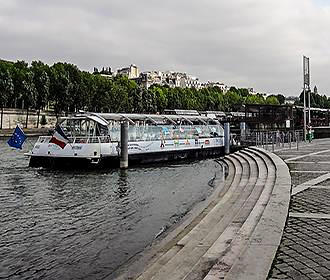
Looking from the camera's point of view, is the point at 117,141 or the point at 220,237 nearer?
the point at 220,237

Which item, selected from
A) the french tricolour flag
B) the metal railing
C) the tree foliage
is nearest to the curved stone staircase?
the metal railing

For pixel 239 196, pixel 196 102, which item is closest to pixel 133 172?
pixel 239 196

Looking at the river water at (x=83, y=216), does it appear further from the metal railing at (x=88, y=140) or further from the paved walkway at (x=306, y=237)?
the paved walkway at (x=306, y=237)

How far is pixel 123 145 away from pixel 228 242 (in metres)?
24.4

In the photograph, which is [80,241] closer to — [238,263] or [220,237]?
[220,237]

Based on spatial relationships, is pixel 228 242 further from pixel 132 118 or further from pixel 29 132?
pixel 29 132

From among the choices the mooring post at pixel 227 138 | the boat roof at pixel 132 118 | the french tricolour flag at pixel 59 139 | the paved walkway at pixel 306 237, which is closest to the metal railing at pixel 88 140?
the french tricolour flag at pixel 59 139

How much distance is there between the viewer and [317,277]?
6.07 m

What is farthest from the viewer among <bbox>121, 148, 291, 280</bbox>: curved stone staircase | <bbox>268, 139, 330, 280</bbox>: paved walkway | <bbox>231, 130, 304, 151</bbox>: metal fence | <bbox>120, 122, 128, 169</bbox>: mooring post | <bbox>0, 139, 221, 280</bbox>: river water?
<bbox>231, 130, 304, 151</bbox>: metal fence

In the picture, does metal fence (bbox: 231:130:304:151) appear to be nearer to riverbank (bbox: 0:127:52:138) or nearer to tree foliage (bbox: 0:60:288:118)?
riverbank (bbox: 0:127:52:138)

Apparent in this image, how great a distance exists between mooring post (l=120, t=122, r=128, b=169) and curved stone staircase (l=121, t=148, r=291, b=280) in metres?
18.9

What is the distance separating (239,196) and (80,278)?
21.3 ft

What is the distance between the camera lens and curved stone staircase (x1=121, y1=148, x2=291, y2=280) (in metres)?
6.62

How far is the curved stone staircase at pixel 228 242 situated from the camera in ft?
21.7
